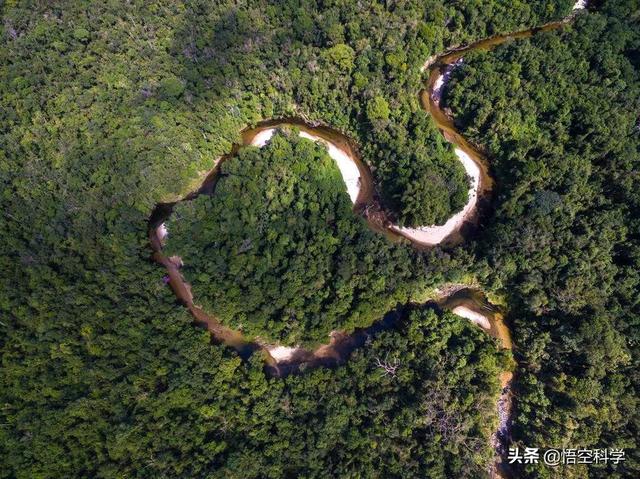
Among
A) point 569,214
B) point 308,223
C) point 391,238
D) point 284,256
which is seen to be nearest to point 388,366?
point 391,238

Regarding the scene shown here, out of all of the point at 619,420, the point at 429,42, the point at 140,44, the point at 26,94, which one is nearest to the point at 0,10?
the point at 26,94

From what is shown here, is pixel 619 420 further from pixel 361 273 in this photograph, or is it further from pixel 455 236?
pixel 361 273

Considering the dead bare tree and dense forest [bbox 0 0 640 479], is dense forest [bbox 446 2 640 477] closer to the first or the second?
dense forest [bbox 0 0 640 479]

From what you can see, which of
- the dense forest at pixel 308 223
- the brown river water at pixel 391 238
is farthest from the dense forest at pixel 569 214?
the brown river water at pixel 391 238

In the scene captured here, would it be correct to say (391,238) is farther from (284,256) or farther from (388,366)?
(388,366)

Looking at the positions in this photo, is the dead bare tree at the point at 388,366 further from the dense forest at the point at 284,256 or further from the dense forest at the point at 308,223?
the dense forest at the point at 284,256

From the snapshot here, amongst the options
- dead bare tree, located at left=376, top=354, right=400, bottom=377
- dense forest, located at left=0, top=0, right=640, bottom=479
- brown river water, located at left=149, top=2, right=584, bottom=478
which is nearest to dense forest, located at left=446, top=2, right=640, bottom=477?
dense forest, located at left=0, top=0, right=640, bottom=479
